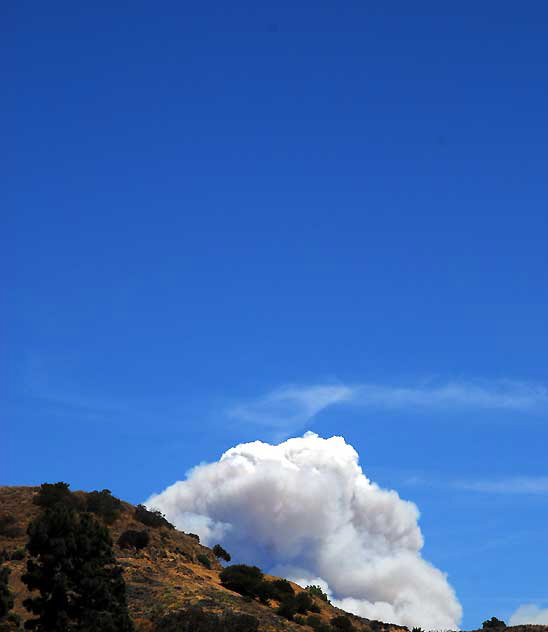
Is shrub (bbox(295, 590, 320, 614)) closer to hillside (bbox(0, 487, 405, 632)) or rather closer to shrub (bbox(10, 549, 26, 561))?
hillside (bbox(0, 487, 405, 632))

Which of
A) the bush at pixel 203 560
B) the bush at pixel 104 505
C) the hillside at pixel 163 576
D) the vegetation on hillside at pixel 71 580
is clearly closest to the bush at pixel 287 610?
the hillside at pixel 163 576

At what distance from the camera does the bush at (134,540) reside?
87062 millimetres

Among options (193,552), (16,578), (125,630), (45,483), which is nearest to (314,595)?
(193,552)

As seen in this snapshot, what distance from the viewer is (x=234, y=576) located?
86562mm

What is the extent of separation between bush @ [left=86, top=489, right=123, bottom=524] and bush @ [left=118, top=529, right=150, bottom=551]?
357 centimetres

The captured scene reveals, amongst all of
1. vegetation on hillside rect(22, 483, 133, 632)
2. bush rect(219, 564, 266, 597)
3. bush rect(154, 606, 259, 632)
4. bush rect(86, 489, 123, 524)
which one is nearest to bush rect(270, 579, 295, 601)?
bush rect(219, 564, 266, 597)

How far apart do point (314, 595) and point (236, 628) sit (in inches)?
1543

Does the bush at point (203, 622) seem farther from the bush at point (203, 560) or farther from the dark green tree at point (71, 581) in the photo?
the bush at point (203, 560)

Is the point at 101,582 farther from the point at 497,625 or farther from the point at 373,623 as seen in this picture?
the point at 497,625

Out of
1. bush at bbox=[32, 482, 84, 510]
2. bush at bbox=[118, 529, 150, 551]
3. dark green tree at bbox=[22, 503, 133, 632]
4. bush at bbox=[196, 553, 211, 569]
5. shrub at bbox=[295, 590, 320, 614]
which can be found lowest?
dark green tree at bbox=[22, 503, 133, 632]

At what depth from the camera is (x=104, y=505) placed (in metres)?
94.1

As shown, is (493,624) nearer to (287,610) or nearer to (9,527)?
(287,610)

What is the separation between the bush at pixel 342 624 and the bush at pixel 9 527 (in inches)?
1289

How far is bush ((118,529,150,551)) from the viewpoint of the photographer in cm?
8706
